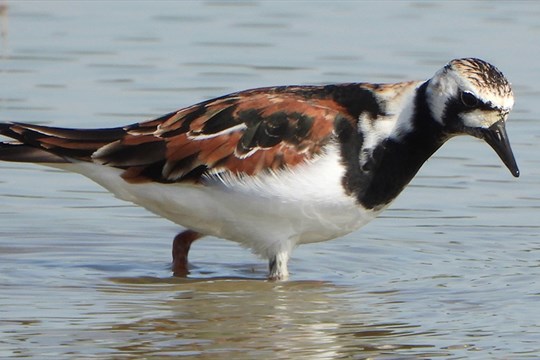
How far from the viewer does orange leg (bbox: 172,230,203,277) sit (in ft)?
36.0

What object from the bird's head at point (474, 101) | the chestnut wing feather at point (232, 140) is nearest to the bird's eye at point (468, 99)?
the bird's head at point (474, 101)

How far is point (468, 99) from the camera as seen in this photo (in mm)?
9961

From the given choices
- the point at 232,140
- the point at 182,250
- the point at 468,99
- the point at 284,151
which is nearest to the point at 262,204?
the point at 284,151

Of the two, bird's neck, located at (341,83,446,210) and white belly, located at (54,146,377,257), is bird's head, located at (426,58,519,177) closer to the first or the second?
bird's neck, located at (341,83,446,210)

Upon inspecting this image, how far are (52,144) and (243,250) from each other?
1.86 m

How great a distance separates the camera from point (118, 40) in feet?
53.6

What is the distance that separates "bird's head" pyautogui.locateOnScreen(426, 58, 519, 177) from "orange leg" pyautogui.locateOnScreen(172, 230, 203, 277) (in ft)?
6.52

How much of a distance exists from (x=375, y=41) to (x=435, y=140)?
6.25 meters

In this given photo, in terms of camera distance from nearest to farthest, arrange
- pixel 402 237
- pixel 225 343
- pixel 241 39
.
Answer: pixel 225 343 < pixel 402 237 < pixel 241 39

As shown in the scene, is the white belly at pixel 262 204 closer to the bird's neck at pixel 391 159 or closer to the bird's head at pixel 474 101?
the bird's neck at pixel 391 159

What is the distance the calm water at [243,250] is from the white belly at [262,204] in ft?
1.35

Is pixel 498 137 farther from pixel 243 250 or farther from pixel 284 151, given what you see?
pixel 243 250

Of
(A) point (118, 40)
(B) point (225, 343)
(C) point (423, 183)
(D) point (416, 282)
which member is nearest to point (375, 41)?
(A) point (118, 40)

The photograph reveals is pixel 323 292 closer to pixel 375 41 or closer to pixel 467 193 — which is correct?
pixel 467 193
